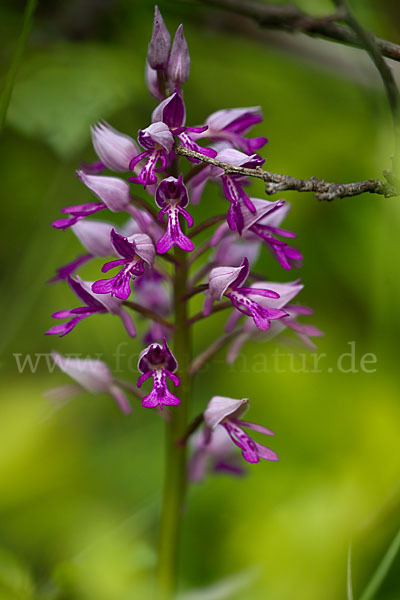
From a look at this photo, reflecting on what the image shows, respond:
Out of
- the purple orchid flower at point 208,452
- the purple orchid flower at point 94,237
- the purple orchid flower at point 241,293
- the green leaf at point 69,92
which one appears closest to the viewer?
the purple orchid flower at point 241,293

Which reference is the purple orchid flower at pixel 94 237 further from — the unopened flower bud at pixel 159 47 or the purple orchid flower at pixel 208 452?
the purple orchid flower at pixel 208 452

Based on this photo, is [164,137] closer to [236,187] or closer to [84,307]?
[236,187]

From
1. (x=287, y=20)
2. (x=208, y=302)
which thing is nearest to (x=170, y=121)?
(x=208, y=302)

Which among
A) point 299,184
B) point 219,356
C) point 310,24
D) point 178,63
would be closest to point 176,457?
point 299,184

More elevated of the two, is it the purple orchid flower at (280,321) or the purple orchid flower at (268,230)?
the purple orchid flower at (268,230)

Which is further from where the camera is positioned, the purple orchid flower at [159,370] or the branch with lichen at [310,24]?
the branch with lichen at [310,24]

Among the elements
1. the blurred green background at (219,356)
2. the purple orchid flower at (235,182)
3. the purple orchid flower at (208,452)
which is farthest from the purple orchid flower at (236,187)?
the purple orchid flower at (208,452)

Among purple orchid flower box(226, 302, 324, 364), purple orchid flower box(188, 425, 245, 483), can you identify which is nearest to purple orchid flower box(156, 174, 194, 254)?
purple orchid flower box(226, 302, 324, 364)

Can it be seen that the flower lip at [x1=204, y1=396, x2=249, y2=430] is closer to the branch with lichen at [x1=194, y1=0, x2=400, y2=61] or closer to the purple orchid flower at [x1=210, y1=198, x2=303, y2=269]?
the purple orchid flower at [x1=210, y1=198, x2=303, y2=269]
